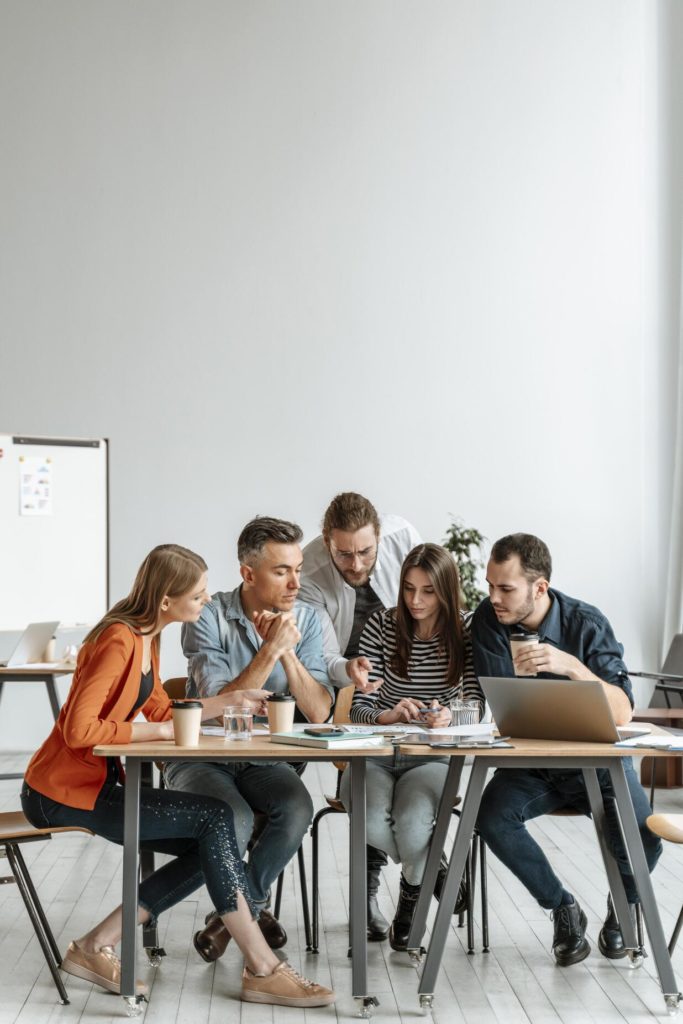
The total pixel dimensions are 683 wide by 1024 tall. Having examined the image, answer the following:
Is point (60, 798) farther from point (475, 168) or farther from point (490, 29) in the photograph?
point (490, 29)

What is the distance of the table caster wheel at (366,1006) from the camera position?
281 centimetres

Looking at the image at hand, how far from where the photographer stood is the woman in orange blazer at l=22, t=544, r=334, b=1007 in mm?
2875

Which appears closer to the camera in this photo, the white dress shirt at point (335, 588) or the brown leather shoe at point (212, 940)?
the brown leather shoe at point (212, 940)

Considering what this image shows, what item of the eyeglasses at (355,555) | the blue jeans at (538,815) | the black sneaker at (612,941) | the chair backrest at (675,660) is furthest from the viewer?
the chair backrest at (675,660)

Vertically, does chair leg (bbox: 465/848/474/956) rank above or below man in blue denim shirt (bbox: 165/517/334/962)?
below

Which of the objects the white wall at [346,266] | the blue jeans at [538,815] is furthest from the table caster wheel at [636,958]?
the white wall at [346,266]

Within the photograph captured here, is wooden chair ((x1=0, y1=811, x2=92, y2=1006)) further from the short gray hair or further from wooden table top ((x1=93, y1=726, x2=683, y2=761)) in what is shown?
the short gray hair

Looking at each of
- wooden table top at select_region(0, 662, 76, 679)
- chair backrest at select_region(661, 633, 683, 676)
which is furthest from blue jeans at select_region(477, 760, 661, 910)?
chair backrest at select_region(661, 633, 683, 676)

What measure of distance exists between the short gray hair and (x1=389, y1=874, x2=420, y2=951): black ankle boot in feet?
3.42

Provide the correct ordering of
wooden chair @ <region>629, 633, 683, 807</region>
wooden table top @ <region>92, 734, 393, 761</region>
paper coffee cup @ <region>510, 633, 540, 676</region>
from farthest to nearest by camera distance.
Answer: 1. wooden chair @ <region>629, 633, 683, 807</region>
2. paper coffee cup @ <region>510, 633, 540, 676</region>
3. wooden table top @ <region>92, 734, 393, 761</region>

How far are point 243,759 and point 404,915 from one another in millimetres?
886

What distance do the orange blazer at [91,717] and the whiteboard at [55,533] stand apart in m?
3.96

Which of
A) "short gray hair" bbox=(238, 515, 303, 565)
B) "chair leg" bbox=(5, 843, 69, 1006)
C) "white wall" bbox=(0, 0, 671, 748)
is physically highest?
"white wall" bbox=(0, 0, 671, 748)

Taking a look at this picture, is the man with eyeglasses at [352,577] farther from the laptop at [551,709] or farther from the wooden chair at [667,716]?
the wooden chair at [667,716]
